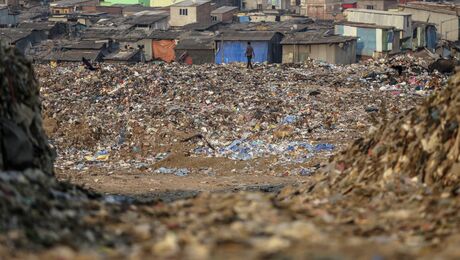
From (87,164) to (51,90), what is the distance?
597cm

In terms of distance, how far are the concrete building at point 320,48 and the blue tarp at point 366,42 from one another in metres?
1.33

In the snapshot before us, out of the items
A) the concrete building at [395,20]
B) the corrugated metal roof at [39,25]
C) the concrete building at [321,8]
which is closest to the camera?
the concrete building at [395,20]

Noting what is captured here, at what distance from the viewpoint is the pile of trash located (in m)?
17.1

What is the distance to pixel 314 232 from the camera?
6355 mm

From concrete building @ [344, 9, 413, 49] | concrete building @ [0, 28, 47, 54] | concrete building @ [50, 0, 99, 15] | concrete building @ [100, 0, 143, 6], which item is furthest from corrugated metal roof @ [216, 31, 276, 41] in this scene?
concrete building @ [100, 0, 143, 6]

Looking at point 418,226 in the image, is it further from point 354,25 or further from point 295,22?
point 295,22

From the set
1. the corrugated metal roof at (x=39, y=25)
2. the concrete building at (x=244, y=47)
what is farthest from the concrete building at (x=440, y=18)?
the corrugated metal roof at (x=39, y=25)

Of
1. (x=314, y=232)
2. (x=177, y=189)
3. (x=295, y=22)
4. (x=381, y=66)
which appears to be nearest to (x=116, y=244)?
(x=314, y=232)

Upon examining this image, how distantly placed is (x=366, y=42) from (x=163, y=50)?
7949 millimetres

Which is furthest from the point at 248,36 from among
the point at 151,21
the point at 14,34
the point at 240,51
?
the point at 151,21

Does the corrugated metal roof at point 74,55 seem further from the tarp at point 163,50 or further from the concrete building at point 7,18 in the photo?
the concrete building at point 7,18

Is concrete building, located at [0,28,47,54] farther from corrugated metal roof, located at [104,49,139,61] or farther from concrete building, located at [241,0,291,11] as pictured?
concrete building, located at [241,0,291,11]

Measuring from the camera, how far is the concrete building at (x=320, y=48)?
30.6 m

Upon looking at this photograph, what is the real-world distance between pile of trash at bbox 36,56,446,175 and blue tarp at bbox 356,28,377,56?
8.07m
